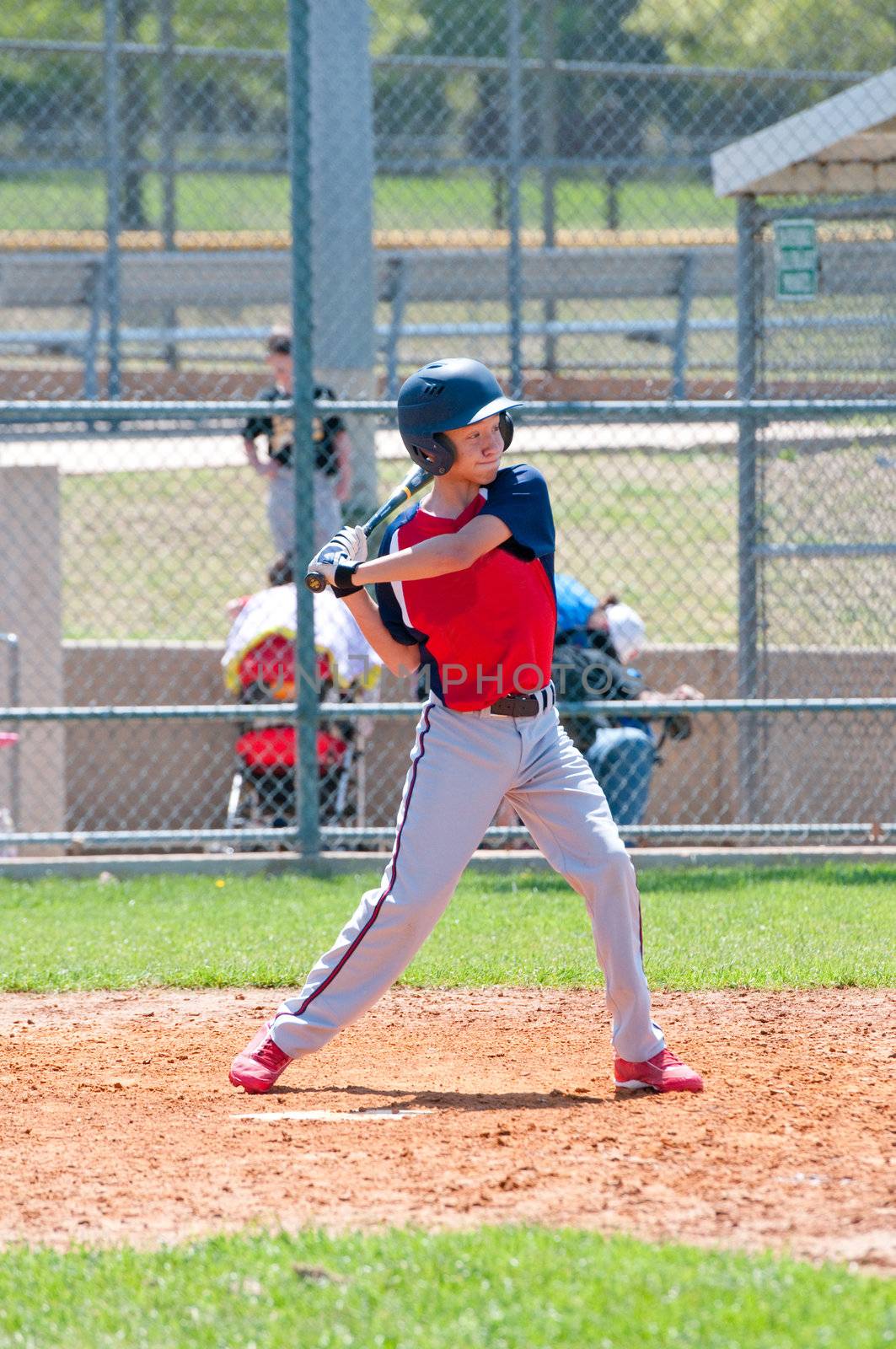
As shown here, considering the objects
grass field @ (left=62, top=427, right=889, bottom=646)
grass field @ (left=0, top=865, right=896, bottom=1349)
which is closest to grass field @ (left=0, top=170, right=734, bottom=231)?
grass field @ (left=62, top=427, right=889, bottom=646)

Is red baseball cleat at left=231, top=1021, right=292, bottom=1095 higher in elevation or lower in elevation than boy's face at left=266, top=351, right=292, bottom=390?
lower

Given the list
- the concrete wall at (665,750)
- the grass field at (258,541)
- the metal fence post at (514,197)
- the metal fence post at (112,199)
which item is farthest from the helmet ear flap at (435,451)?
the metal fence post at (112,199)

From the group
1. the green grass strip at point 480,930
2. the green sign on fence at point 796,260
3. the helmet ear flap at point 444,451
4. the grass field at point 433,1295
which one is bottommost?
the green grass strip at point 480,930

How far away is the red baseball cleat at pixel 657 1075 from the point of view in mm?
4285

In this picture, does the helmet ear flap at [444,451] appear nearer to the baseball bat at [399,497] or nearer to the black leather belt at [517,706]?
the baseball bat at [399,497]

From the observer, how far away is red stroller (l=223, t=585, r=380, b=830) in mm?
7945

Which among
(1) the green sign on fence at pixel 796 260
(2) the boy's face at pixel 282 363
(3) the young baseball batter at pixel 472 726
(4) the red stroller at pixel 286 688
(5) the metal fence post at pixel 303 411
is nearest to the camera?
(3) the young baseball batter at pixel 472 726

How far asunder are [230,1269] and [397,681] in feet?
19.0

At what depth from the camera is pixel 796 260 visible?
26.5 ft

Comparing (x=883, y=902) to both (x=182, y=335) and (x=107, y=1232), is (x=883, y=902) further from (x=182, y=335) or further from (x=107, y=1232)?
(x=182, y=335)

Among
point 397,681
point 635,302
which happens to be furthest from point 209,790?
point 635,302

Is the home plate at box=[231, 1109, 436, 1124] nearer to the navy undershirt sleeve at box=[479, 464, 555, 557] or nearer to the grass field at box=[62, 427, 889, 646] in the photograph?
the navy undershirt sleeve at box=[479, 464, 555, 557]

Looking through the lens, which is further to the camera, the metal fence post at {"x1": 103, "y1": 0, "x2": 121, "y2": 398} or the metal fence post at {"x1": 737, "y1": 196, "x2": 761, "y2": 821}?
the metal fence post at {"x1": 103, "y1": 0, "x2": 121, "y2": 398}

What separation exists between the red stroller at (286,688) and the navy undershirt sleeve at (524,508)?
3677 mm
